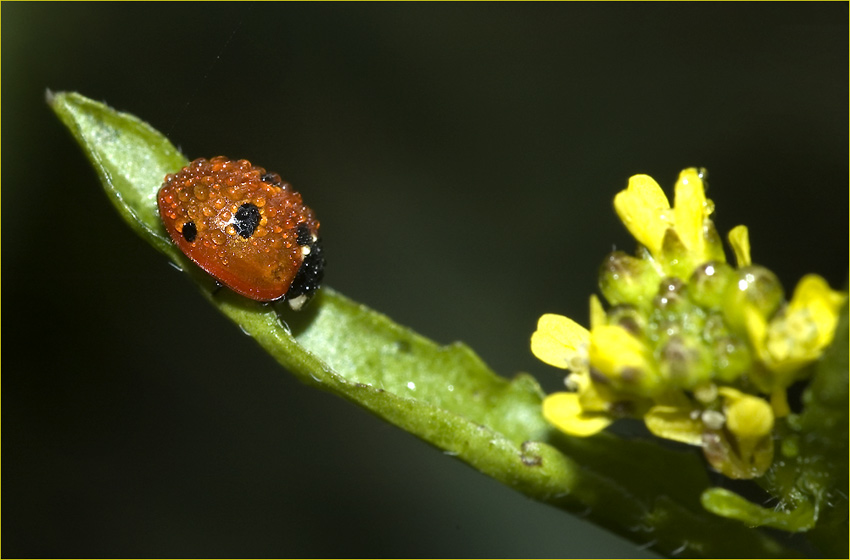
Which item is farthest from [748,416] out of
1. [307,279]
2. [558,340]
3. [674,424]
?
[307,279]

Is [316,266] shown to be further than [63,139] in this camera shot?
No

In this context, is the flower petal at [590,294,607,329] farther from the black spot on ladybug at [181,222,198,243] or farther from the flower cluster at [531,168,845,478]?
the black spot on ladybug at [181,222,198,243]

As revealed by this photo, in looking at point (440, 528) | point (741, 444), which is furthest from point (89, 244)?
point (741, 444)

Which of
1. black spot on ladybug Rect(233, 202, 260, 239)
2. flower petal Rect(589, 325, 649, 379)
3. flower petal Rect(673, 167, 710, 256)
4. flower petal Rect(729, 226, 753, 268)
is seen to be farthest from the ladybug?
flower petal Rect(729, 226, 753, 268)

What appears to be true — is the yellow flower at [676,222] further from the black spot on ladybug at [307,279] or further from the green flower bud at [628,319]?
the black spot on ladybug at [307,279]

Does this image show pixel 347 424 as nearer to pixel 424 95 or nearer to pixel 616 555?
pixel 616 555

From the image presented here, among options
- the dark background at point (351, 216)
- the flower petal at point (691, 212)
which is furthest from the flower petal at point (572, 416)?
the dark background at point (351, 216)

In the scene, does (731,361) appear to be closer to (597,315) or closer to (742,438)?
(742,438)
